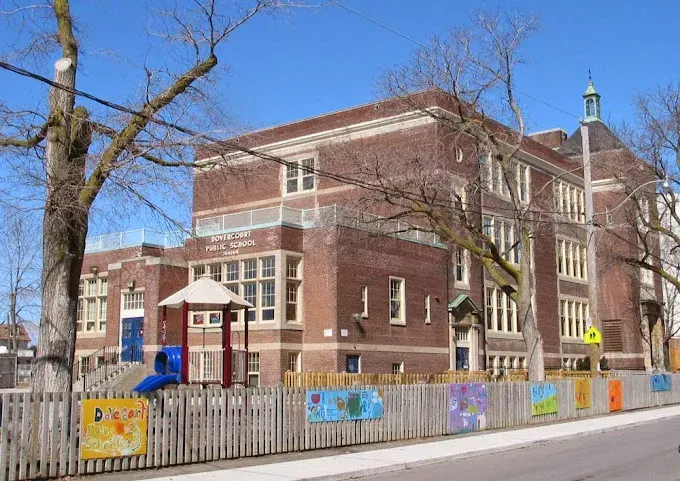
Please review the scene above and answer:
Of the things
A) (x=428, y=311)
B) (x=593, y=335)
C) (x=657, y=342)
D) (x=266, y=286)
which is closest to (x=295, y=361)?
(x=266, y=286)

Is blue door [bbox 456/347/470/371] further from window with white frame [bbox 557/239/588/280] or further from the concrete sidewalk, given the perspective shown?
the concrete sidewalk

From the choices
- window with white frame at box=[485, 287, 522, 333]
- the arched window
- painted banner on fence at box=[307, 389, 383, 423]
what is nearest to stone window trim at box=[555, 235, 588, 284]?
window with white frame at box=[485, 287, 522, 333]

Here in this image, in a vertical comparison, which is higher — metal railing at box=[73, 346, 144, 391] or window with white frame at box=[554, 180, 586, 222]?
window with white frame at box=[554, 180, 586, 222]

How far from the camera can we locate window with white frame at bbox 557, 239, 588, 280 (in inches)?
1978

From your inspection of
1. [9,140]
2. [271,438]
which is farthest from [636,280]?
[9,140]

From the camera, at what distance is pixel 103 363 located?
35062mm

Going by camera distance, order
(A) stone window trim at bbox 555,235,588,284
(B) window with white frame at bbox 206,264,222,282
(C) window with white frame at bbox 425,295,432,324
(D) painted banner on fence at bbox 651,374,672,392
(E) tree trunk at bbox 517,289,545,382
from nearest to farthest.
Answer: (E) tree trunk at bbox 517,289,545,382 < (D) painted banner on fence at bbox 651,374,672,392 < (B) window with white frame at bbox 206,264,222,282 < (C) window with white frame at bbox 425,295,432,324 < (A) stone window trim at bbox 555,235,588,284

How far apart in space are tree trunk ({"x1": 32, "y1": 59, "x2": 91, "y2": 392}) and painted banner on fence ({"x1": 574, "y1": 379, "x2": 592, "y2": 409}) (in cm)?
1782

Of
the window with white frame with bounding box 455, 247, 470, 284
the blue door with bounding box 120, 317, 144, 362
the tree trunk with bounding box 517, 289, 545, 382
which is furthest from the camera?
the window with white frame with bounding box 455, 247, 470, 284

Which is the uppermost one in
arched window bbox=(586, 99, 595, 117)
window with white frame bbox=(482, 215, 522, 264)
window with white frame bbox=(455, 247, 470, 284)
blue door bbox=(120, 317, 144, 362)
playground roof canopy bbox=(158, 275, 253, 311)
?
arched window bbox=(586, 99, 595, 117)

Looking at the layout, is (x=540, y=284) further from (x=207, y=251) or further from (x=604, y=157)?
(x=207, y=251)

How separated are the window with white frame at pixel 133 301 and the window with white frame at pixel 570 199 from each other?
91.3ft

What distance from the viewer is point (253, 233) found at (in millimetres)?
30984

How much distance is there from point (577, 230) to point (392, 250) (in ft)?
77.5
